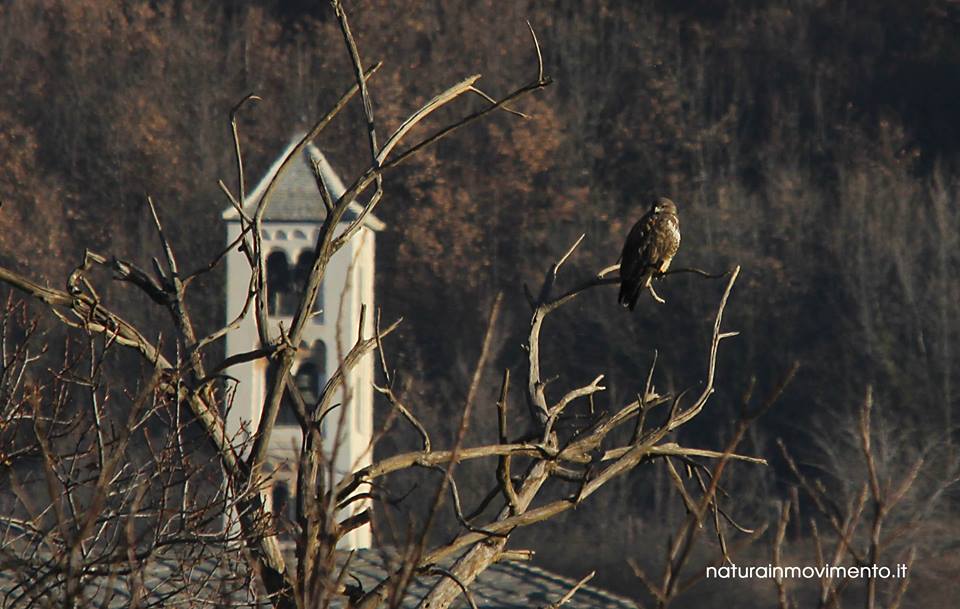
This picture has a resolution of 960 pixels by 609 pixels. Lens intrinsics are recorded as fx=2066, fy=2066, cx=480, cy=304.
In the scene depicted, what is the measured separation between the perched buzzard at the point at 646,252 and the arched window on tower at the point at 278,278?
44.7 ft

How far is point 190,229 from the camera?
39656 mm

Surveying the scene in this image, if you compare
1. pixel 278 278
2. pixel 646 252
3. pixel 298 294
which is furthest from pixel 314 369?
pixel 646 252

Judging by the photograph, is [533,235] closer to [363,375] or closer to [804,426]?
[804,426]

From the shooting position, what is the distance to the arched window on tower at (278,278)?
71.5ft

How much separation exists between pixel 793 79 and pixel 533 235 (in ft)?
21.8

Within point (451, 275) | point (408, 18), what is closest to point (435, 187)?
point (451, 275)

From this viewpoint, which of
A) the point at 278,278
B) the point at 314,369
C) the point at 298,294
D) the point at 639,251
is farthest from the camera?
the point at 314,369

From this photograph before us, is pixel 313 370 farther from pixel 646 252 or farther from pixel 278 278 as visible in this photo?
pixel 646 252

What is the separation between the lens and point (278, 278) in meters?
22.0

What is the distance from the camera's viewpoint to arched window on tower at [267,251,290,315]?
71.5 feet

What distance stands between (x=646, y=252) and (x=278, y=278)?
14290mm

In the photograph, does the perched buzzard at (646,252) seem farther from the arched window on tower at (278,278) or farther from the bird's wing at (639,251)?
the arched window on tower at (278,278)

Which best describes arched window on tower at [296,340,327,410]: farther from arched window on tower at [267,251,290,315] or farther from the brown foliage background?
the brown foliage background

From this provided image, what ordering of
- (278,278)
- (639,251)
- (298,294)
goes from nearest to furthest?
(639,251)
(298,294)
(278,278)
